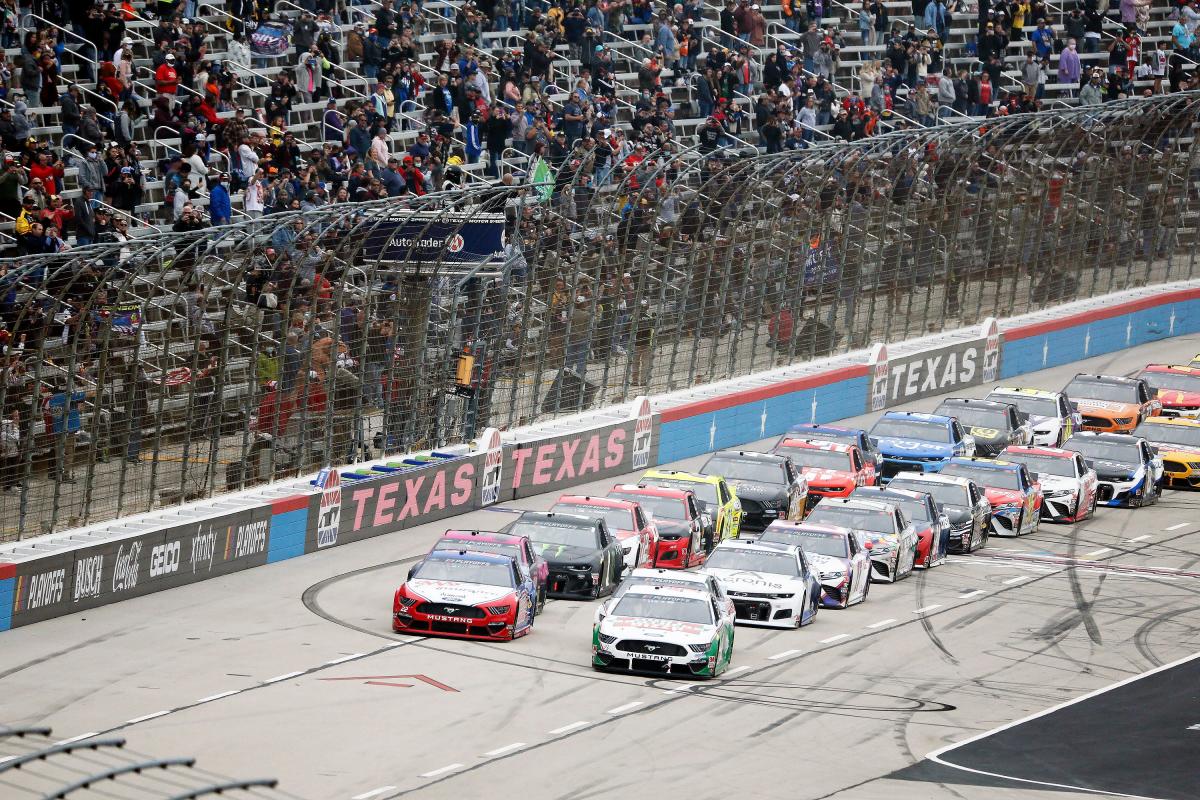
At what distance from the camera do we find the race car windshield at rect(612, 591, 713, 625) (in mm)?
25016

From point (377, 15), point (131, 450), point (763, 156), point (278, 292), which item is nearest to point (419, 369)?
Result: point (278, 292)

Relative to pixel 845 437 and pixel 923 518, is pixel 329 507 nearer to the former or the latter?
pixel 923 518

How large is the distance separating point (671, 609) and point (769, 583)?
298cm

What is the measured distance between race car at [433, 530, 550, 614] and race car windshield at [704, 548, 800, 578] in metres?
2.20

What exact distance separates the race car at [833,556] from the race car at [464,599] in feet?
13.0

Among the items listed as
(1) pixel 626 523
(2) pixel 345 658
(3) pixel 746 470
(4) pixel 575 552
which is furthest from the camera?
(3) pixel 746 470

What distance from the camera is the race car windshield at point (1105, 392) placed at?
42.8 metres

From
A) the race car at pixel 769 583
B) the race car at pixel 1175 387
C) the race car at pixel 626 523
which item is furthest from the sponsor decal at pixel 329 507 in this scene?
the race car at pixel 1175 387

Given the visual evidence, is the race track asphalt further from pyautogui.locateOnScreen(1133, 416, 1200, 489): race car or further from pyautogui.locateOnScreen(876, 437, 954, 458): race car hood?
pyautogui.locateOnScreen(1133, 416, 1200, 489): race car

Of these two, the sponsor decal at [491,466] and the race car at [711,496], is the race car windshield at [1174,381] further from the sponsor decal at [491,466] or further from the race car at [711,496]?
the sponsor decal at [491,466]

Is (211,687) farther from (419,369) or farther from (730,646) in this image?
(419,369)

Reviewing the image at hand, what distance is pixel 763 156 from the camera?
125 ft

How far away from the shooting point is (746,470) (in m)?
34.2

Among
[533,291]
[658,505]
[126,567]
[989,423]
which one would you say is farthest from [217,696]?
[989,423]
